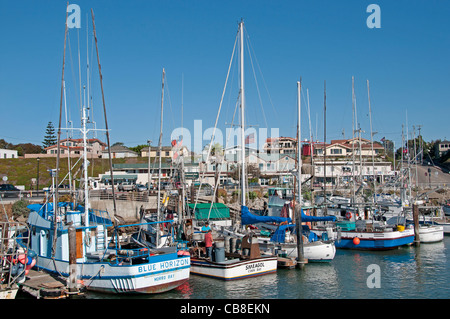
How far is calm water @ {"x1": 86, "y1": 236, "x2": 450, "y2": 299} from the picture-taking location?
22219 millimetres

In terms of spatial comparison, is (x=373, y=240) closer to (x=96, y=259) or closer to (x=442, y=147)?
(x=96, y=259)

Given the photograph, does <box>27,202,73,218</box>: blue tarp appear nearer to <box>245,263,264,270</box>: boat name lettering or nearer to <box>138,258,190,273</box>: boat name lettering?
<box>138,258,190,273</box>: boat name lettering

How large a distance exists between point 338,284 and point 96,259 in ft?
46.5

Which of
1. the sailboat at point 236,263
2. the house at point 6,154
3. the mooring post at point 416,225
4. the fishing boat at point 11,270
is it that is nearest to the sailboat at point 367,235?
the mooring post at point 416,225

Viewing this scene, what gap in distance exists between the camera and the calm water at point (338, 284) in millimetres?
22219

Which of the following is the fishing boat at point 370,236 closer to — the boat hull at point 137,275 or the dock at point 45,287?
the boat hull at point 137,275

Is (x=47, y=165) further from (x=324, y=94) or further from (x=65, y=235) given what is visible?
(x=65, y=235)

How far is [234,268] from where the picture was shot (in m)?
24.5

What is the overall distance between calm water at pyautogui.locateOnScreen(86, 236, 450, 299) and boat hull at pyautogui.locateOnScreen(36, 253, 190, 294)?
0.52 m

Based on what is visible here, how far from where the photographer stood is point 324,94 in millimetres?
59906

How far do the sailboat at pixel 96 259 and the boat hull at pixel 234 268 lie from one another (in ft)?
5.77

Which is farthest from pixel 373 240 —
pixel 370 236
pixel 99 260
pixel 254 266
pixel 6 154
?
pixel 6 154
